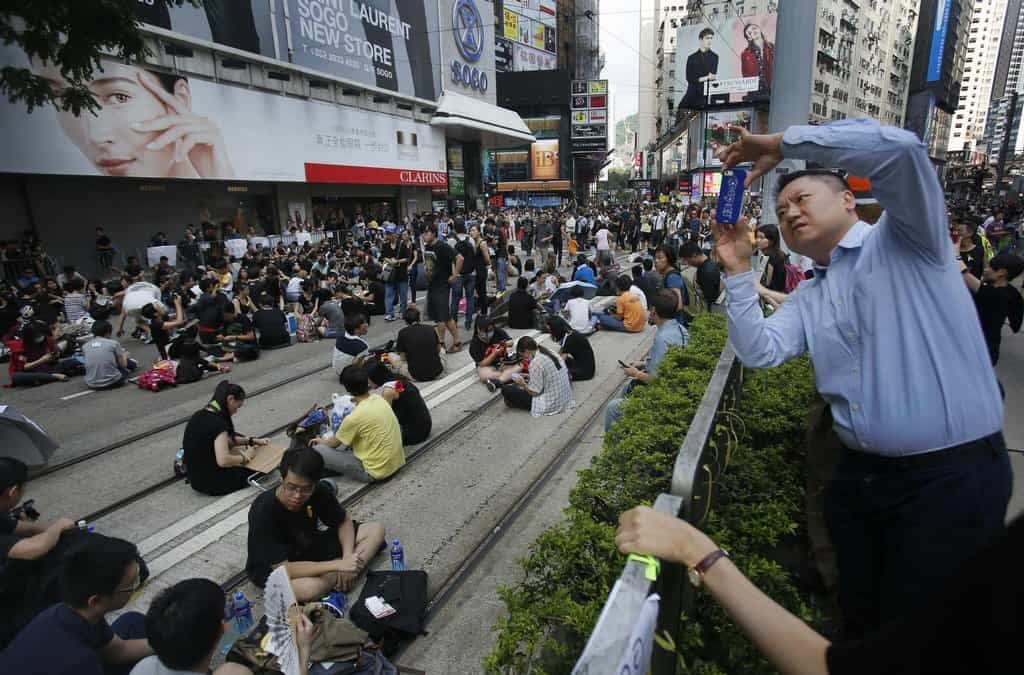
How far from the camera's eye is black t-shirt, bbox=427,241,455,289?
991 cm

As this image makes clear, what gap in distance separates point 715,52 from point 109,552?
65.2 metres

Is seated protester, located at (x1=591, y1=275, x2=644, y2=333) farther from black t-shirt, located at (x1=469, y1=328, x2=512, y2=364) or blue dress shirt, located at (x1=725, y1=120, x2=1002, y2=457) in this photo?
blue dress shirt, located at (x1=725, y1=120, x2=1002, y2=457)

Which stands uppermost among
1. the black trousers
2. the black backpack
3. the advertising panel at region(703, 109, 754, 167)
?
the advertising panel at region(703, 109, 754, 167)

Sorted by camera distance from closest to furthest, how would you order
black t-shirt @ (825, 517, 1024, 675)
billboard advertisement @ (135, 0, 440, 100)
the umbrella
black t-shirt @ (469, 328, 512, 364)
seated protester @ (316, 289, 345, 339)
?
black t-shirt @ (825, 517, 1024, 675) < the umbrella < black t-shirt @ (469, 328, 512, 364) < seated protester @ (316, 289, 345, 339) < billboard advertisement @ (135, 0, 440, 100)

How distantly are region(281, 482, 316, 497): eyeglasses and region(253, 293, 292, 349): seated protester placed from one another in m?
7.46

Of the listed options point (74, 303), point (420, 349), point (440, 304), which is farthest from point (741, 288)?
point (74, 303)

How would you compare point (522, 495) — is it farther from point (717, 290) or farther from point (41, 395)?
point (41, 395)

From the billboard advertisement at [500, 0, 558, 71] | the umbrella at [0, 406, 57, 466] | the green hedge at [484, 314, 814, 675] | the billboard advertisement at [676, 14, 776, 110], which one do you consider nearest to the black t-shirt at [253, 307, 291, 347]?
the umbrella at [0, 406, 57, 466]

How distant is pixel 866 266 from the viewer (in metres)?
1.81

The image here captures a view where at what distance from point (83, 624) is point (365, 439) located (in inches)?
113

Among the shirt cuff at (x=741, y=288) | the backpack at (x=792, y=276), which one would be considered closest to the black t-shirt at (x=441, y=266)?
the backpack at (x=792, y=276)

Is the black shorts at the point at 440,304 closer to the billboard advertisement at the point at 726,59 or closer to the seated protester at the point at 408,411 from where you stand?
the seated protester at the point at 408,411

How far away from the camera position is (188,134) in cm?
1914

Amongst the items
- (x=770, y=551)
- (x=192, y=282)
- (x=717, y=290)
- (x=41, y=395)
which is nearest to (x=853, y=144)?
(x=770, y=551)
